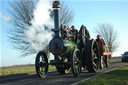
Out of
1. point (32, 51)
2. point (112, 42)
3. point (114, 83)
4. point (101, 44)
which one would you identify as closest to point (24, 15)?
point (32, 51)

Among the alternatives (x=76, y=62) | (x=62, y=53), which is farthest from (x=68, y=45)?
(x=76, y=62)

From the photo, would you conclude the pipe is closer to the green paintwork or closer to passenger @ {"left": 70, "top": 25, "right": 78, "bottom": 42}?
the green paintwork

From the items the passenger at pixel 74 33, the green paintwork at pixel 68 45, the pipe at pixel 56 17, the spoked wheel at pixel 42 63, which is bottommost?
the spoked wheel at pixel 42 63

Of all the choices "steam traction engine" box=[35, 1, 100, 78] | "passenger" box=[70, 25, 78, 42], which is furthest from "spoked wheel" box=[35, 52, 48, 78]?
"passenger" box=[70, 25, 78, 42]

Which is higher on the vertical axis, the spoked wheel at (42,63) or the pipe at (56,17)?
the pipe at (56,17)

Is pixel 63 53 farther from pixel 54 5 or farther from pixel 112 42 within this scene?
pixel 112 42

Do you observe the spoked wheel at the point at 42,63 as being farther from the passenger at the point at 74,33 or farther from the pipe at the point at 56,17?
the passenger at the point at 74,33

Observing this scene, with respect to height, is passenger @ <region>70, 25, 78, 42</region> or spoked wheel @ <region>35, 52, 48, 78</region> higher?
passenger @ <region>70, 25, 78, 42</region>

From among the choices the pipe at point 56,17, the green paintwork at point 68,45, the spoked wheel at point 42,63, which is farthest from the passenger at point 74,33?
the spoked wheel at point 42,63

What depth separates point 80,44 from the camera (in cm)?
1227

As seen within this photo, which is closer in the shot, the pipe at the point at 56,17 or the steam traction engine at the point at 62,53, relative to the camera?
the steam traction engine at the point at 62,53

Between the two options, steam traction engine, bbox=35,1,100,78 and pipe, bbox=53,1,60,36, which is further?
pipe, bbox=53,1,60,36

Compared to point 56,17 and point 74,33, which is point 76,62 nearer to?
point 74,33

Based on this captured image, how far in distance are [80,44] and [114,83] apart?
4.89m
